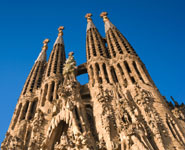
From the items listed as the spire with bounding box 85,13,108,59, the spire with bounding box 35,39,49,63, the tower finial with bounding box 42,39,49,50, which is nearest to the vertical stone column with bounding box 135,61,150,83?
the spire with bounding box 85,13,108,59

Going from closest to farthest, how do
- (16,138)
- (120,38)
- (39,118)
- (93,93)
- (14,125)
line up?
(16,138) → (39,118) → (93,93) → (14,125) → (120,38)

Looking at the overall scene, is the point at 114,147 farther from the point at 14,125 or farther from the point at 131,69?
the point at 14,125

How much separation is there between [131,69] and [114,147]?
393 inches

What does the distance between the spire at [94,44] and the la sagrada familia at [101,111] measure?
0.53 feet

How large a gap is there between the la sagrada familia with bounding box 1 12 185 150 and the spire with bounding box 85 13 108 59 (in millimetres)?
162

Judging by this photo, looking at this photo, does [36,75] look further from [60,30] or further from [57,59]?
[60,30]

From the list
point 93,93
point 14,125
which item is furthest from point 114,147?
point 14,125

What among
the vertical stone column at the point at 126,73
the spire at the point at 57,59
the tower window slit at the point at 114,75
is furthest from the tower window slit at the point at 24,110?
the vertical stone column at the point at 126,73

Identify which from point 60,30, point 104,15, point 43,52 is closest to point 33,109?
point 43,52

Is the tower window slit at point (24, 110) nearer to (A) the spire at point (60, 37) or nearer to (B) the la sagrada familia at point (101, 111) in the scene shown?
(B) the la sagrada familia at point (101, 111)

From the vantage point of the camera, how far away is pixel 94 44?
29.8 m

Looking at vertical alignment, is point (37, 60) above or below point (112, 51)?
above

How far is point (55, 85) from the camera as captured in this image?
25797 millimetres

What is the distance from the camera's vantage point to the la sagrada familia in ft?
48.5
